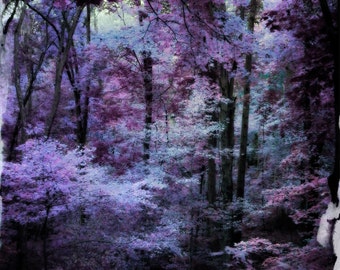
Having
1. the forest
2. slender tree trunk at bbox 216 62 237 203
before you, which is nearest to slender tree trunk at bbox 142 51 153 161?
the forest

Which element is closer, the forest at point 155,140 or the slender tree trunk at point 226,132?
the forest at point 155,140

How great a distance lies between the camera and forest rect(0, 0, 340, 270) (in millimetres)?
3453

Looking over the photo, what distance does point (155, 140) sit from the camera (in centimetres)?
684

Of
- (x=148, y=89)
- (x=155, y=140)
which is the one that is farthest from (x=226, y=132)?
(x=148, y=89)

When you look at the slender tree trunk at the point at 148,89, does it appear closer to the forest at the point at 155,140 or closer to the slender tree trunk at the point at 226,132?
the forest at the point at 155,140

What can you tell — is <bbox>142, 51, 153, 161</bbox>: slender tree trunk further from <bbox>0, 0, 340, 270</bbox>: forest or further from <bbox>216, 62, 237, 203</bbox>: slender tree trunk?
<bbox>216, 62, 237, 203</bbox>: slender tree trunk

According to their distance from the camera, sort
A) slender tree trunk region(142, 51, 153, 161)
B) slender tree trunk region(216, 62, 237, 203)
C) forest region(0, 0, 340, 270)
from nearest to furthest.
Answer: forest region(0, 0, 340, 270) < slender tree trunk region(216, 62, 237, 203) < slender tree trunk region(142, 51, 153, 161)

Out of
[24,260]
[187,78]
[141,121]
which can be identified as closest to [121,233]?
[24,260]

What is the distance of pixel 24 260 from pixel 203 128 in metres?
3.73

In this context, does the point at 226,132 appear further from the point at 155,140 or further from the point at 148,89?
the point at 148,89

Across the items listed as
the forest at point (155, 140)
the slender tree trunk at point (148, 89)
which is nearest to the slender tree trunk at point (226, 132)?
the forest at point (155, 140)

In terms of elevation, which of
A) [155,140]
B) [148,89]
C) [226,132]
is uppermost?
[148,89]

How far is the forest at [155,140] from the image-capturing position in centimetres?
345

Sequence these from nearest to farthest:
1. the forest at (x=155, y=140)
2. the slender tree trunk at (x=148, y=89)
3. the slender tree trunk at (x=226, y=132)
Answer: the forest at (x=155, y=140) → the slender tree trunk at (x=226, y=132) → the slender tree trunk at (x=148, y=89)
